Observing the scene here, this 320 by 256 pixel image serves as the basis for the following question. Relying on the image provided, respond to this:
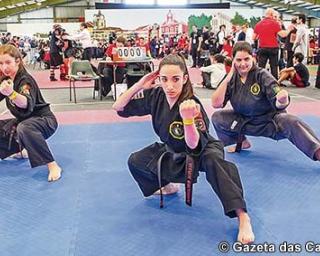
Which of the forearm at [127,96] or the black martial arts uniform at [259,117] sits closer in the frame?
the forearm at [127,96]

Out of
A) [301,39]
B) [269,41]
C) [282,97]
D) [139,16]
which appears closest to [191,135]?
[282,97]

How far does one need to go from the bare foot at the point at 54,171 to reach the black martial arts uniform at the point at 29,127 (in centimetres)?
5

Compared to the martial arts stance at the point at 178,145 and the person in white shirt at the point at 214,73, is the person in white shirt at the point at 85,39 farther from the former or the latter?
the martial arts stance at the point at 178,145

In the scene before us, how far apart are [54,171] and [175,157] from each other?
116 cm

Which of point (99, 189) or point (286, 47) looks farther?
point (286, 47)

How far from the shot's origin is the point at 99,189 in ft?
9.63

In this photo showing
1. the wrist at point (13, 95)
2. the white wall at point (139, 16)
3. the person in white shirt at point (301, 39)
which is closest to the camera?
the wrist at point (13, 95)

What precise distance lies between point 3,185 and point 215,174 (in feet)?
5.44

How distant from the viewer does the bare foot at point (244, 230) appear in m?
2.10

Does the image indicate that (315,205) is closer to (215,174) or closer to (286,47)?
(215,174)

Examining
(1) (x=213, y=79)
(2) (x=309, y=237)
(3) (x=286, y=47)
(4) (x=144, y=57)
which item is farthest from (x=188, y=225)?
(3) (x=286, y=47)

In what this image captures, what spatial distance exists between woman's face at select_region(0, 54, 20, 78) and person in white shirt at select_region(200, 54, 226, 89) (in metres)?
5.62

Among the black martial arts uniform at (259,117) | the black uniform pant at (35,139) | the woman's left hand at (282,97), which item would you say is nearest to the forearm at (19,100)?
the black uniform pant at (35,139)

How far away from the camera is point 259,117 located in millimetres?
3518
